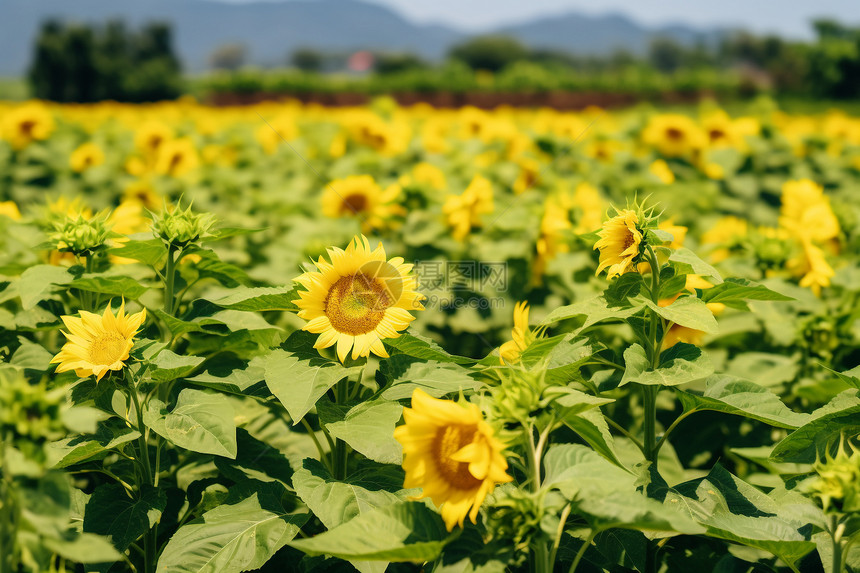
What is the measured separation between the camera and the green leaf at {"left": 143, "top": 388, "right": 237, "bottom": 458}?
4.80 ft

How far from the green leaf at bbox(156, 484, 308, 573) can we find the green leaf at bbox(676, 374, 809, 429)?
950 mm

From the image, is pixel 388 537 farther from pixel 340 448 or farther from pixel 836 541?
pixel 836 541

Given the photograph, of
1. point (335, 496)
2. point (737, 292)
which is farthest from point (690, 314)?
point (335, 496)

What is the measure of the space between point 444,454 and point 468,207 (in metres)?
2.12

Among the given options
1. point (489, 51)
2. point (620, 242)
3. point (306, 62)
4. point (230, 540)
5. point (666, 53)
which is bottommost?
point (230, 540)

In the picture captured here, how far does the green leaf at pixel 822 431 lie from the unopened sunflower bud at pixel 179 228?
149 centimetres

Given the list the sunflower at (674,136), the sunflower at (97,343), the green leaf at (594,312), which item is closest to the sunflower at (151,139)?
the sunflower at (674,136)

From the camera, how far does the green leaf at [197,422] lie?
1462 mm

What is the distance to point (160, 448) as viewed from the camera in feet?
5.42

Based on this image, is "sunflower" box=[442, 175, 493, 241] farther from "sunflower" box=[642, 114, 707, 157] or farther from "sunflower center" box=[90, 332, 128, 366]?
"sunflower" box=[642, 114, 707, 157]

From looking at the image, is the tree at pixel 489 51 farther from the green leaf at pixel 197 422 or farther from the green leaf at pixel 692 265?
the green leaf at pixel 197 422

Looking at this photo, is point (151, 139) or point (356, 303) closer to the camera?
point (356, 303)

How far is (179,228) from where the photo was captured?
1669 mm

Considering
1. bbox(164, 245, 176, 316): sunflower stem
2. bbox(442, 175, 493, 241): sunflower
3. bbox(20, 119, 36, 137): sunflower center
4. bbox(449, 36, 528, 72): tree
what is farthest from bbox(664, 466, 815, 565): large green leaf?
bbox(449, 36, 528, 72): tree
